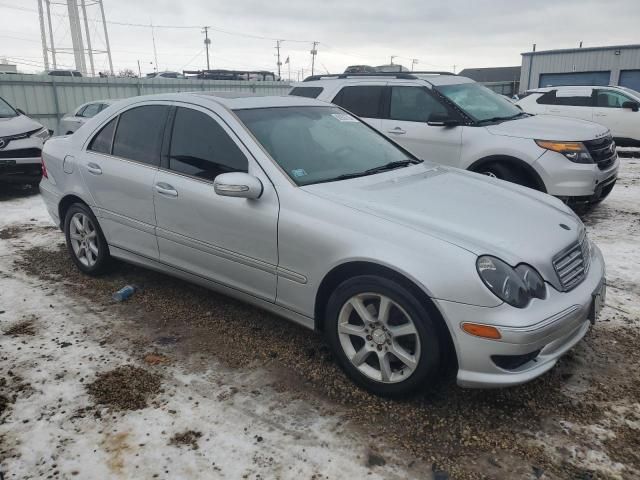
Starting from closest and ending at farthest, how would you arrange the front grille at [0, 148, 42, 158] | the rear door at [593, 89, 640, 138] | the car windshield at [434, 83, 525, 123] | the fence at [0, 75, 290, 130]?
the car windshield at [434, 83, 525, 123] → the front grille at [0, 148, 42, 158] → the rear door at [593, 89, 640, 138] → the fence at [0, 75, 290, 130]

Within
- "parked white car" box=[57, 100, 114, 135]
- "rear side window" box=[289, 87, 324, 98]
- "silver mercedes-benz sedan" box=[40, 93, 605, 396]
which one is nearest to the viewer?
"silver mercedes-benz sedan" box=[40, 93, 605, 396]

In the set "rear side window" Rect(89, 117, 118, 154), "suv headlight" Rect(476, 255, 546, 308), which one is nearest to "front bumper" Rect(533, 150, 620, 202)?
"suv headlight" Rect(476, 255, 546, 308)

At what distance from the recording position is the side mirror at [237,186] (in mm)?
3137

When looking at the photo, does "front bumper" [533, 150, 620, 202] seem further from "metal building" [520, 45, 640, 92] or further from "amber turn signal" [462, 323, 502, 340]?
"metal building" [520, 45, 640, 92]

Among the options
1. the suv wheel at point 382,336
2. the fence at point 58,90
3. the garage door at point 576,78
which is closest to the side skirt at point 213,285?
the suv wheel at point 382,336

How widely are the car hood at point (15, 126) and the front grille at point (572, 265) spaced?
852 centimetres

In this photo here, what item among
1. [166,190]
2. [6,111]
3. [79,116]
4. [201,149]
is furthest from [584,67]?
[166,190]

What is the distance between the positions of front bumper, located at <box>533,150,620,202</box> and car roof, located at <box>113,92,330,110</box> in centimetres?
301

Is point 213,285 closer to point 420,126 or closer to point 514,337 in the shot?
point 514,337

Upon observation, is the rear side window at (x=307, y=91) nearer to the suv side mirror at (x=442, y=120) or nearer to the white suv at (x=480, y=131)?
the white suv at (x=480, y=131)

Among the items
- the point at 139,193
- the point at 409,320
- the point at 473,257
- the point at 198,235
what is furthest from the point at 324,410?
the point at 139,193

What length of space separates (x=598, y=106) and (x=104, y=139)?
12597 mm

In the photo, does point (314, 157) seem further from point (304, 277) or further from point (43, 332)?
point (43, 332)

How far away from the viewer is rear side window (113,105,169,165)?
398cm
